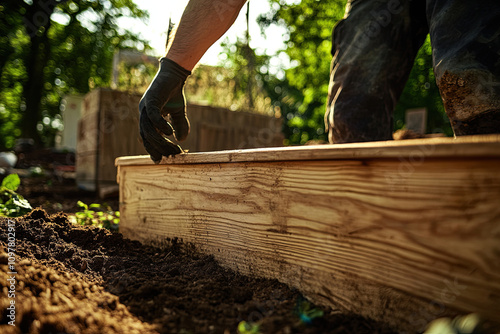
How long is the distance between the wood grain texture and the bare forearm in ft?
1.98

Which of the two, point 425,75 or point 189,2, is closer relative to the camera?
point 189,2

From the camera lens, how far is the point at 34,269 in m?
1.11

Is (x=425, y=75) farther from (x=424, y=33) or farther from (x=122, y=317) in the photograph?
(x=122, y=317)

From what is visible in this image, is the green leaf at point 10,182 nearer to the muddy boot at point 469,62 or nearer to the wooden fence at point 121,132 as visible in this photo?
the wooden fence at point 121,132

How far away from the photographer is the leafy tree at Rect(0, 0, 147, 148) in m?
14.6

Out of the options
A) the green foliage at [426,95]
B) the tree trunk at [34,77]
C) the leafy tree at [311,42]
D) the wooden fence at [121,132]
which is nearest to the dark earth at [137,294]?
the wooden fence at [121,132]

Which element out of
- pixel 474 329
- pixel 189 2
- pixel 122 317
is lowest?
pixel 122 317

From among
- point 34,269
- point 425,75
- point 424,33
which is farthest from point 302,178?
point 425,75

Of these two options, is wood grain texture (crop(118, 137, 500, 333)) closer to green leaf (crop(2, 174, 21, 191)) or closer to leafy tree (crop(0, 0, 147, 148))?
green leaf (crop(2, 174, 21, 191))

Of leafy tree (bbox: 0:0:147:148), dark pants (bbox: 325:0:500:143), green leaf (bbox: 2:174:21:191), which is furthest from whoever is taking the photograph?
leafy tree (bbox: 0:0:147:148)

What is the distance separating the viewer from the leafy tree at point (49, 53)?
47.8 feet

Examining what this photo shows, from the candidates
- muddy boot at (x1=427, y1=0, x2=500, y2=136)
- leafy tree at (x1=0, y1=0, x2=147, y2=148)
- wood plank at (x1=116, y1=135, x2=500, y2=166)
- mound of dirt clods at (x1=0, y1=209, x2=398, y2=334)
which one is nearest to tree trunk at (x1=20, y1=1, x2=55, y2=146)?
leafy tree at (x1=0, y1=0, x2=147, y2=148)

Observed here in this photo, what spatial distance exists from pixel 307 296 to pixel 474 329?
559 mm

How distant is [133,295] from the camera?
1.19 meters
